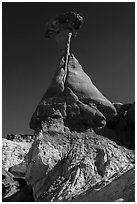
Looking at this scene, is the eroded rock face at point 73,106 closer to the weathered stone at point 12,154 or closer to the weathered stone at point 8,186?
the weathered stone at point 8,186

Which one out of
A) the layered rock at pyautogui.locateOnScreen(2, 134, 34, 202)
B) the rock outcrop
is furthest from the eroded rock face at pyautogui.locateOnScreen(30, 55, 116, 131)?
the layered rock at pyautogui.locateOnScreen(2, 134, 34, 202)

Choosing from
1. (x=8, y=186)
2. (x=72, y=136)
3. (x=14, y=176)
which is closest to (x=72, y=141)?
(x=72, y=136)

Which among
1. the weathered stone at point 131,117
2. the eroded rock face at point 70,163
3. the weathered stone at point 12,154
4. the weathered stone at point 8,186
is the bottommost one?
the weathered stone at point 12,154

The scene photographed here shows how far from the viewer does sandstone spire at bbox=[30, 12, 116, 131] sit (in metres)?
11.3

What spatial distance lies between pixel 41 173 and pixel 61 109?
2505 mm

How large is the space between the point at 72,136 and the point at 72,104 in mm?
1151

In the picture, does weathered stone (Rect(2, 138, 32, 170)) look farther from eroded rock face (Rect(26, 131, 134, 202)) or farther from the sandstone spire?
eroded rock face (Rect(26, 131, 134, 202))

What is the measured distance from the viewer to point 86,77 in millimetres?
12625

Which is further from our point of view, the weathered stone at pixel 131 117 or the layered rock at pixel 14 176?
the weathered stone at pixel 131 117

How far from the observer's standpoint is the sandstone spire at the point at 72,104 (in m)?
11.3

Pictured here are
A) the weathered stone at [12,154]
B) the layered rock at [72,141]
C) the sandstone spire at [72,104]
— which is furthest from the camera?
the weathered stone at [12,154]

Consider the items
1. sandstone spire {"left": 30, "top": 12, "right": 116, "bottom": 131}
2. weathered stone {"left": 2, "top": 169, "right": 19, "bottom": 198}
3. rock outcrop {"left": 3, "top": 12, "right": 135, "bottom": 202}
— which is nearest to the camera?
rock outcrop {"left": 3, "top": 12, "right": 135, "bottom": 202}

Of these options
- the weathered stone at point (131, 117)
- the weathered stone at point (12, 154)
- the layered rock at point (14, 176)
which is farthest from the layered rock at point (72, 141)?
the weathered stone at point (12, 154)

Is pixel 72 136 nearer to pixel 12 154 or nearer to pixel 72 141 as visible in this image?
pixel 72 141
